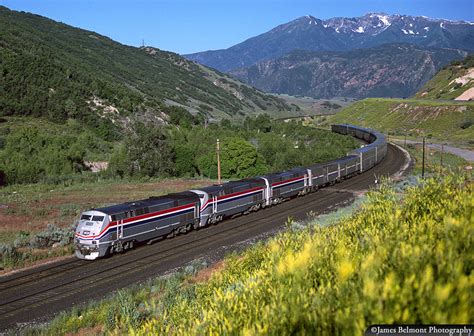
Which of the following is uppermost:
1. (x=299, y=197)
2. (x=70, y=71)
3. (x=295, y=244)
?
(x=70, y=71)

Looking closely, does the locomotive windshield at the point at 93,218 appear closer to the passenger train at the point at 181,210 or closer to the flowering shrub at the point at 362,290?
the passenger train at the point at 181,210

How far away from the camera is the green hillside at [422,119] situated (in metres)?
120

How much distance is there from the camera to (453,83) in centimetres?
17125

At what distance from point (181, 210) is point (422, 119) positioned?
121m

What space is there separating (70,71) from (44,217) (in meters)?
83.2

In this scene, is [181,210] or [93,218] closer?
[93,218]

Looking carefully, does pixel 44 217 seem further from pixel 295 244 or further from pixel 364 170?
pixel 364 170

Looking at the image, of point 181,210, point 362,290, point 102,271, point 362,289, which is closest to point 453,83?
point 181,210

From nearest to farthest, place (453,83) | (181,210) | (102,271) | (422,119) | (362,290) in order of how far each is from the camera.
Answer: (362,290), (102,271), (181,210), (422,119), (453,83)

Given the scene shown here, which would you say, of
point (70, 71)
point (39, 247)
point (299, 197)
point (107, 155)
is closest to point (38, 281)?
point (39, 247)

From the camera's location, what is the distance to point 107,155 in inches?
3236

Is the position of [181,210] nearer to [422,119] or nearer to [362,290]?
[362,290]

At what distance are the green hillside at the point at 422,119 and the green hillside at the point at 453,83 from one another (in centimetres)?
1704

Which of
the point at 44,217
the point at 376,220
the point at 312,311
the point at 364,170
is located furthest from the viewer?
the point at 364,170
